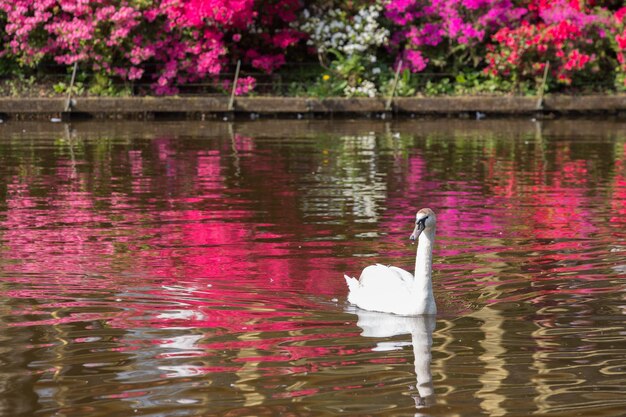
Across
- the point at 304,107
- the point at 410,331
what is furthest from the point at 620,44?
the point at 410,331

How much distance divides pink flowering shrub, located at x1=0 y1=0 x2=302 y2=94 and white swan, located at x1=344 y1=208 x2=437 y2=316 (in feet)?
68.2

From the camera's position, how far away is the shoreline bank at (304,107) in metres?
29.7

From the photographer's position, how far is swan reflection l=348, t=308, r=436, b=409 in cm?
785

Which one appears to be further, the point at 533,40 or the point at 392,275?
the point at 533,40

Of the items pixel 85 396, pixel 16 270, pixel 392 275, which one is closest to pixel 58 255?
pixel 16 270

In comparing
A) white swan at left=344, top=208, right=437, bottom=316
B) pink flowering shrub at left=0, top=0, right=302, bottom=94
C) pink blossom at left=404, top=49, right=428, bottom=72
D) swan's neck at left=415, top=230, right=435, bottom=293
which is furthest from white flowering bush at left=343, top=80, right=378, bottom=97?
swan's neck at left=415, top=230, right=435, bottom=293

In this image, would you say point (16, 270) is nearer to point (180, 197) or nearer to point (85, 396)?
point (85, 396)

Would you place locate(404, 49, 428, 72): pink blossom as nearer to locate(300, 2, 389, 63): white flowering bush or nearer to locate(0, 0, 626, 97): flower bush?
locate(0, 0, 626, 97): flower bush

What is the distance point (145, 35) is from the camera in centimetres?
3070

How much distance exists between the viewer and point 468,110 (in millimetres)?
30641

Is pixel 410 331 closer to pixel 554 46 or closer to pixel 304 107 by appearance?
pixel 304 107

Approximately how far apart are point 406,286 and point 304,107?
68.5 ft

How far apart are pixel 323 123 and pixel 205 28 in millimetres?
3697

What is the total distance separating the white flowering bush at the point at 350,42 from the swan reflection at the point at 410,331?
21.6 metres
